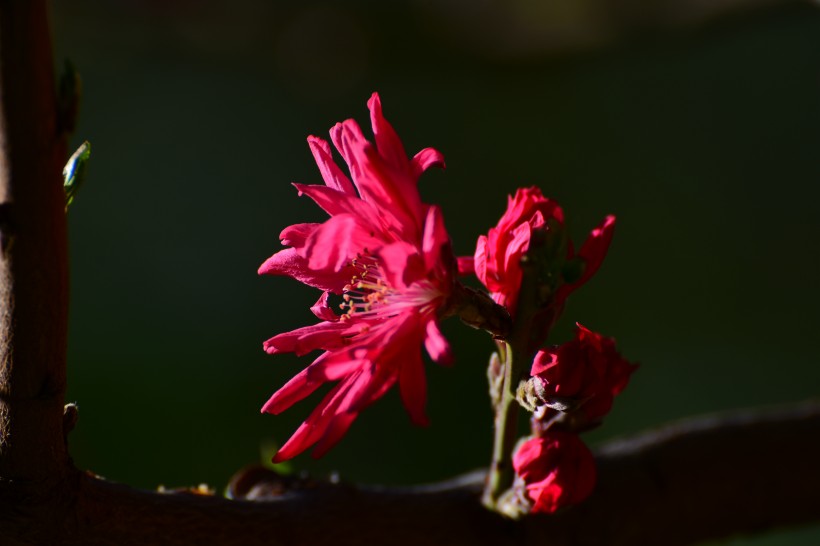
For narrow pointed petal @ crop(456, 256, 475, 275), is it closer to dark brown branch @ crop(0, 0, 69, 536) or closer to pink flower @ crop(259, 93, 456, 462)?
pink flower @ crop(259, 93, 456, 462)

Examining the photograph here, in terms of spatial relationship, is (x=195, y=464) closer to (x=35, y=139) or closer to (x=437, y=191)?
(x=437, y=191)

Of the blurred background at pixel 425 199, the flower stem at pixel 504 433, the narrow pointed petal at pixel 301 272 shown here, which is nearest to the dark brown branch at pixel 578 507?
the flower stem at pixel 504 433

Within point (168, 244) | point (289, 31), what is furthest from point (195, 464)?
point (289, 31)

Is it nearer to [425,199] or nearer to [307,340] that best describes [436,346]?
[307,340]

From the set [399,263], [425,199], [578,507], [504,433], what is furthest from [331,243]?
[425,199]

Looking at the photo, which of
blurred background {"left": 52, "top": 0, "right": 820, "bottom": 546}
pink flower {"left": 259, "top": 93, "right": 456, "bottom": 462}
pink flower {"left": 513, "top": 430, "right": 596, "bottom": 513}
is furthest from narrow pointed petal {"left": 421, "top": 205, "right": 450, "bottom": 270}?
blurred background {"left": 52, "top": 0, "right": 820, "bottom": 546}

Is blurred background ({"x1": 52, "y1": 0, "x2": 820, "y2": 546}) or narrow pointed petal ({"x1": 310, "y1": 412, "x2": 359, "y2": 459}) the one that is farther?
blurred background ({"x1": 52, "y1": 0, "x2": 820, "y2": 546})

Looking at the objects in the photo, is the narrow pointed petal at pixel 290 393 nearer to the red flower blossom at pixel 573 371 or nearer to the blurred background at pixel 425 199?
the red flower blossom at pixel 573 371
